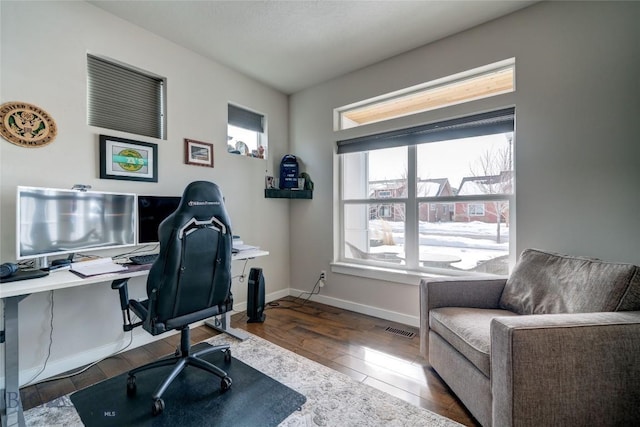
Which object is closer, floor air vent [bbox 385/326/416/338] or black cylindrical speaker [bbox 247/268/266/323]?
floor air vent [bbox 385/326/416/338]

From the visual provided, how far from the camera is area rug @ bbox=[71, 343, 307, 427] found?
4.85 feet

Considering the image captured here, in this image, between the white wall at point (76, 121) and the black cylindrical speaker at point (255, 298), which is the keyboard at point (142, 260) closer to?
the white wall at point (76, 121)

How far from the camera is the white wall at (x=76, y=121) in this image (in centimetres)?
179

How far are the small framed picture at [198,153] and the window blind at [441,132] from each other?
4.95 ft

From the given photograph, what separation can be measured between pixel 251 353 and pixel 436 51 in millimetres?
3153

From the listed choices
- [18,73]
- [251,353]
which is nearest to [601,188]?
[251,353]

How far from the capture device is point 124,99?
234cm

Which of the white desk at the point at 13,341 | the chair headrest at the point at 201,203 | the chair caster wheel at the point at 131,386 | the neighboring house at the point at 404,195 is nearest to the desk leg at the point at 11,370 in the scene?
the white desk at the point at 13,341

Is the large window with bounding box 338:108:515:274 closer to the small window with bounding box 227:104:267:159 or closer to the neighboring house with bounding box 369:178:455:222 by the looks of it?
the neighboring house with bounding box 369:178:455:222

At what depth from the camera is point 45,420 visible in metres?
1.48

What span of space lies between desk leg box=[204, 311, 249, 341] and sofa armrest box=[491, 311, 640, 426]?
78.2 inches

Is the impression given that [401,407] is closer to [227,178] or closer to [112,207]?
[112,207]

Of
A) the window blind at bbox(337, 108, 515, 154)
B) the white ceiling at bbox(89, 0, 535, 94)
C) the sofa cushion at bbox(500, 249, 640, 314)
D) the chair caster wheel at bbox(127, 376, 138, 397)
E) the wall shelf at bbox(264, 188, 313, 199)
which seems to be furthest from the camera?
the wall shelf at bbox(264, 188, 313, 199)

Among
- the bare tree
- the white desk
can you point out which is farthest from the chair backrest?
the bare tree
